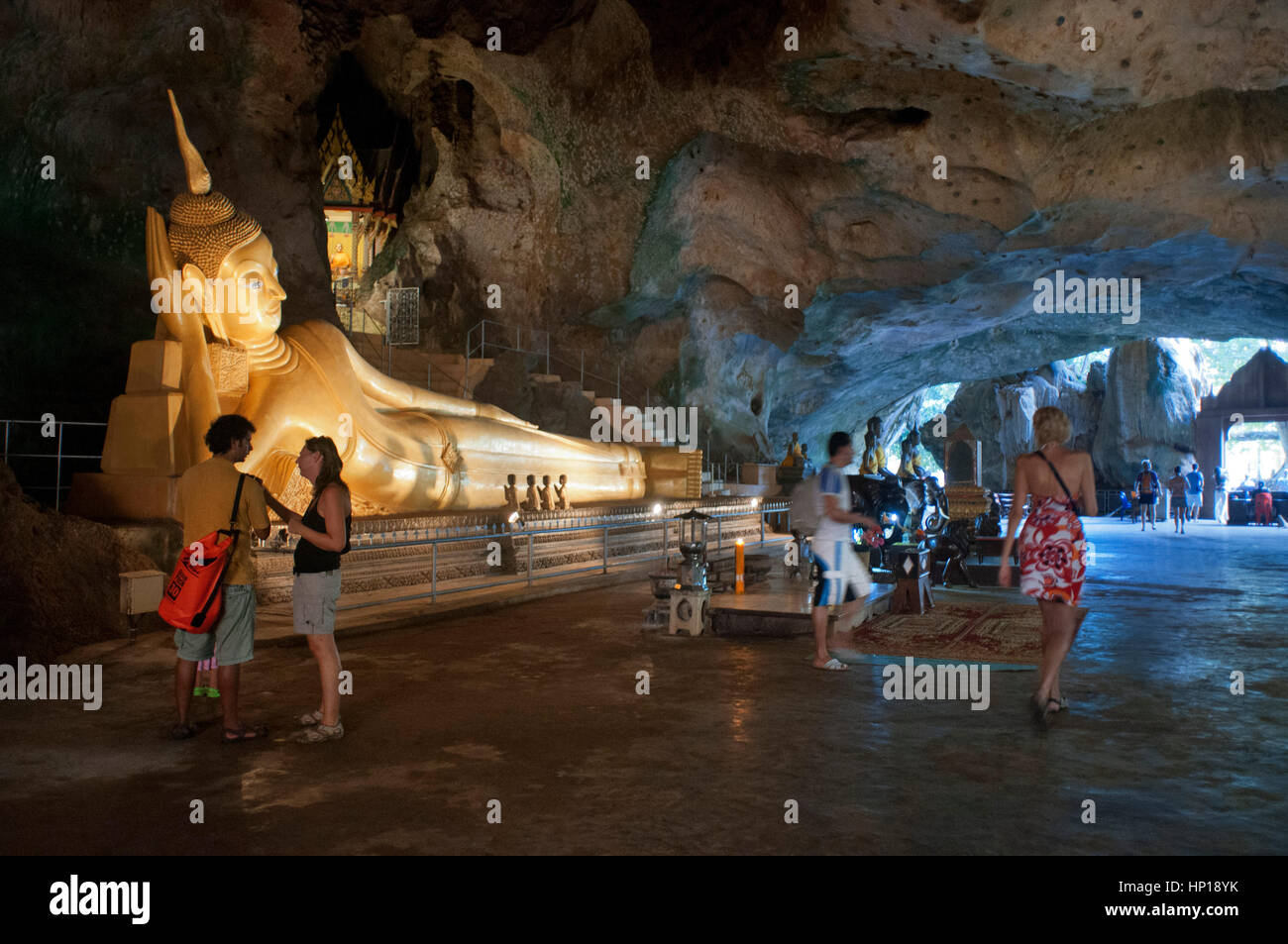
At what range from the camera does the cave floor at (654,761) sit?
2.81 metres

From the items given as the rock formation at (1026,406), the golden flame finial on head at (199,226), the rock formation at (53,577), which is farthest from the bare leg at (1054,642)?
the rock formation at (1026,406)

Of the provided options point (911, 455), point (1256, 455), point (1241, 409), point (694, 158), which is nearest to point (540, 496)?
point (911, 455)

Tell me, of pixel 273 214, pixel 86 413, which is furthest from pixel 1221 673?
pixel 273 214

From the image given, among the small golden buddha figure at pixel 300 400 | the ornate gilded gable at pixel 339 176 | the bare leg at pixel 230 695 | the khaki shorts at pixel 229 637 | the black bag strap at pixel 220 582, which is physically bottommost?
the bare leg at pixel 230 695

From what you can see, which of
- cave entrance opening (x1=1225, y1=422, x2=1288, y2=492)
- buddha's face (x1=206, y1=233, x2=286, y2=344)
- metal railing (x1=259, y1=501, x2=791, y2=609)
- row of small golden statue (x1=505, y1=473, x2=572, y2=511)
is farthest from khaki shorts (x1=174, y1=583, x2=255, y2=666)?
cave entrance opening (x1=1225, y1=422, x2=1288, y2=492)

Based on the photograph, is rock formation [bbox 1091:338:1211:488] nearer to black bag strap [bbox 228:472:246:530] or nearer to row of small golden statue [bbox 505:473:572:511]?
row of small golden statue [bbox 505:473:572:511]

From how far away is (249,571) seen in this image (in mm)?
4039

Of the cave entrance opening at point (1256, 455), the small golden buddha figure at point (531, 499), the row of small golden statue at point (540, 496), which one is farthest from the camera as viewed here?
the cave entrance opening at point (1256, 455)

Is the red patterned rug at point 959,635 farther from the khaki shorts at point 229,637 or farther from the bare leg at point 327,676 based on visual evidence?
the khaki shorts at point 229,637

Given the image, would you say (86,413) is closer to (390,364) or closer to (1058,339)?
(390,364)

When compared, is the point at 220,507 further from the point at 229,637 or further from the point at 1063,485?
the point at 1063,485

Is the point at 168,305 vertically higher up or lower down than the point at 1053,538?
higher up

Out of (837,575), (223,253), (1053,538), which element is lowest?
(837,575)

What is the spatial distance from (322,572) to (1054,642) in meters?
3.14
